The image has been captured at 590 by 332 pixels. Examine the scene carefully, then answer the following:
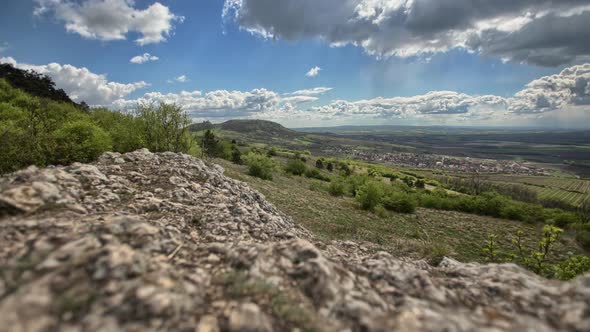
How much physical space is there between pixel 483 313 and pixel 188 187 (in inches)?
501

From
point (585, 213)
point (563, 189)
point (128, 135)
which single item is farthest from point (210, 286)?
point (563, 189)

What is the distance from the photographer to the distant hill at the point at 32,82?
66625 millimetres

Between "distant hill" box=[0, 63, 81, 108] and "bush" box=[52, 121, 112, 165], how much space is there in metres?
65.9

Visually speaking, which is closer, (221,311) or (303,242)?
(221,311)

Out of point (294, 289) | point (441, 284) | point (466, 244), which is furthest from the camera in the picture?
point (466, 244)

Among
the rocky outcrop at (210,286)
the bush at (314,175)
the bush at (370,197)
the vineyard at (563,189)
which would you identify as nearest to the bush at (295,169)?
the bush at (314,175)

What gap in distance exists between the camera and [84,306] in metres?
3.82

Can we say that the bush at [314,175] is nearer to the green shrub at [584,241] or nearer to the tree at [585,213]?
the green shrub at [584,241]

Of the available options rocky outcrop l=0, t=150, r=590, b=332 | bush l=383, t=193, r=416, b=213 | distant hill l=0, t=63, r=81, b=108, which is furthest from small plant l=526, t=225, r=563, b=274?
distant hill l=0, t=63, r=81, b=108

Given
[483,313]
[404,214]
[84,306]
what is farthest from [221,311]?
[404,214]

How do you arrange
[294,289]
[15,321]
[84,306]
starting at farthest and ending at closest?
1. [294,289]
2. [84,306]
3. [15,321]

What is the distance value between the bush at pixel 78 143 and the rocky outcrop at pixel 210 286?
40.3ft

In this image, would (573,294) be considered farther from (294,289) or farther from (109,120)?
(109,120)

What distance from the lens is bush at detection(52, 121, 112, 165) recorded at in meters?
18.0
